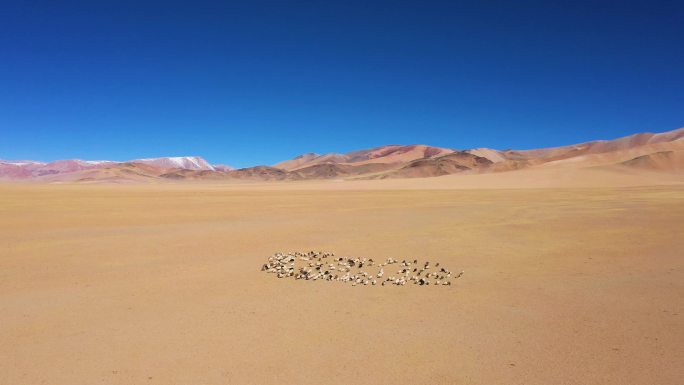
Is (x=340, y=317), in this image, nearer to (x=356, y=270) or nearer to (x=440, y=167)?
(x=356, y=270)

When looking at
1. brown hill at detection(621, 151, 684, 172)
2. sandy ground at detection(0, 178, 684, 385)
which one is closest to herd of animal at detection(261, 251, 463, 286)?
sandy ground at detection(0, 178, 684, 385)

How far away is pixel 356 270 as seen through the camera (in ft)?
27.7

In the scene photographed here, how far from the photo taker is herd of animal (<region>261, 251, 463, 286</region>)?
24.7ft

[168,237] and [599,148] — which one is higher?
[599,148]

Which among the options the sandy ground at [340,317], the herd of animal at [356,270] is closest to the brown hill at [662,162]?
the sandy ground at [340,317]

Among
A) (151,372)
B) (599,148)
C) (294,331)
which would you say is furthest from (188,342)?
(599,148)

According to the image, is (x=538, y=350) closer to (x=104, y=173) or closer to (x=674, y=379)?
(x=674, y=379)

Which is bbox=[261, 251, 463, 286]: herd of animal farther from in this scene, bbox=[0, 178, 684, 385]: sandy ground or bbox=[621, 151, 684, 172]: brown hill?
bbox=[621, 151, 684, 172]: brown hill

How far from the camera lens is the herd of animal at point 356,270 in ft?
24.7

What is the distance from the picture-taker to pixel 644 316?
220 inches

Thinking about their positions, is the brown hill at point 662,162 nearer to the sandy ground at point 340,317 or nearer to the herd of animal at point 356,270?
the sandy ground at point 340,317

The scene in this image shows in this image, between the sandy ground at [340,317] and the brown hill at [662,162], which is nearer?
the sandy ground at [340,317]

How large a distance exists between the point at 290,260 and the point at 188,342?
168 inches

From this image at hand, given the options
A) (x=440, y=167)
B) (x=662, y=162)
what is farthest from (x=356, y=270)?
(x=440, y=167)
